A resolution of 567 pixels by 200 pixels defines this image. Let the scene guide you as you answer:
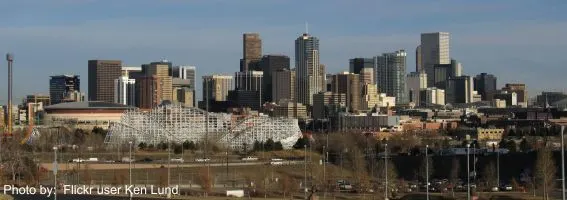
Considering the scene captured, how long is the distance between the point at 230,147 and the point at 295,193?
2322 inches

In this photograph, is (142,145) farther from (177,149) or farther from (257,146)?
(257,146)

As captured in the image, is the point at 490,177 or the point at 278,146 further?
the point at 278,146

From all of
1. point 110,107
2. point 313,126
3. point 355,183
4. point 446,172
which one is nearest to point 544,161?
point 355,183

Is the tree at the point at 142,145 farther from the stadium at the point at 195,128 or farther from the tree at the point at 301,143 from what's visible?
the tree at the point at 301,143

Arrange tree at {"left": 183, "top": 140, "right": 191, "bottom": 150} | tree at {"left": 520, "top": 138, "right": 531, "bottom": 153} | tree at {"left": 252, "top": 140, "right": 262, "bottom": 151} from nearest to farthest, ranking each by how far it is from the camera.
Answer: tree at {"left": 183, "top": 140, "right": 191, "bottom": 150} → tree at {"left": 252, "top": 140, "right": 262, "bottom": 151} → tree at {"left": 520, "top": 138, "right": 531, "bottom": 153}

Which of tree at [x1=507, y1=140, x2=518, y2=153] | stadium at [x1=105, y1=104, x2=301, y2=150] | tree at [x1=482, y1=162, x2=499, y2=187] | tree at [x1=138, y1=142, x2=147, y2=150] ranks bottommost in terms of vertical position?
tree at [x1=482, y1=162, x2=499, y2=187]

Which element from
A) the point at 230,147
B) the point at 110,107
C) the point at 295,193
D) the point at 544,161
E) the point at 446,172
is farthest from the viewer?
the point at 110,107

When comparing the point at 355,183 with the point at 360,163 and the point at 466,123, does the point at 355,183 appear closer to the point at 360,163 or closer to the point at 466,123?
the point at 360,163

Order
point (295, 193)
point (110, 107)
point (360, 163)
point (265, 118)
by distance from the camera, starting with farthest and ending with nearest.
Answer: point (110, 107) → point (265, 118) → point (360, 163) → point (295, 193)

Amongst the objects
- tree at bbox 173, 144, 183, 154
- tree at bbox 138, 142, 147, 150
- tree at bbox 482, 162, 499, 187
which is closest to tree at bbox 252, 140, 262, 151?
tree at bbox 173, 144, 183, 154

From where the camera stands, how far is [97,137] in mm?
117688

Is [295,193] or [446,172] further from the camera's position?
[446,172]

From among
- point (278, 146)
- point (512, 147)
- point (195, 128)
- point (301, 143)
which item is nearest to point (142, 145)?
point (195, 128)

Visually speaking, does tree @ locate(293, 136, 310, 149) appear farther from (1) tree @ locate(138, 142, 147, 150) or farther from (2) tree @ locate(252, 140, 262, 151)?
(1) tree @ locate(138, 142, 147, 150)
